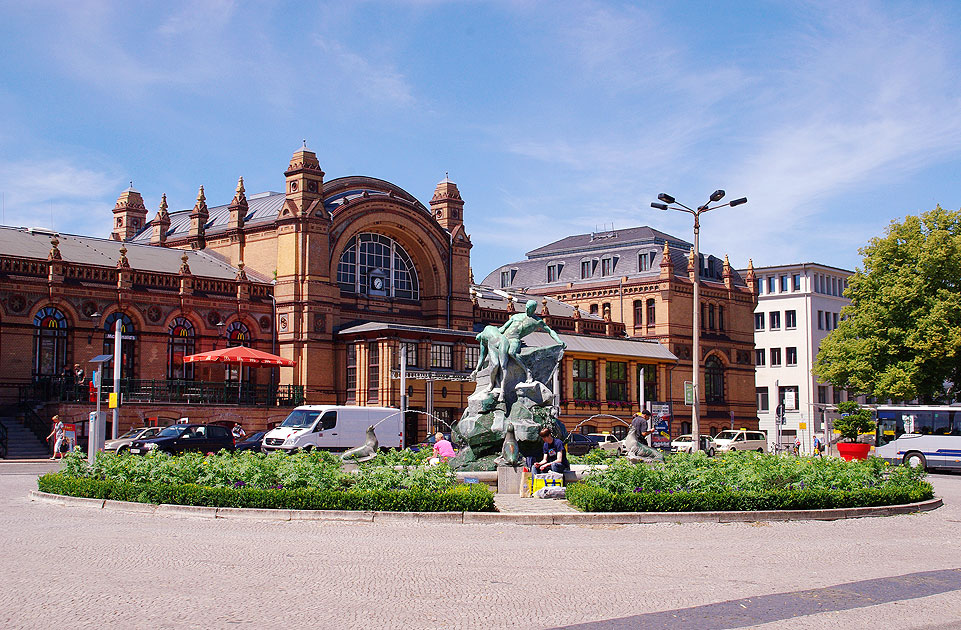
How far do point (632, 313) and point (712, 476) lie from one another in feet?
166

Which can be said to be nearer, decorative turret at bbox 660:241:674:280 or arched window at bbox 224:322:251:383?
arched window at bbox 224:322:251:383

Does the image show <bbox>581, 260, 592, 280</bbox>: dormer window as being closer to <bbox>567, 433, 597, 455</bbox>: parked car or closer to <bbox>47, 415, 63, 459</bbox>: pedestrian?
<bbox>567, 433, 597, 455</bbox>: parked car

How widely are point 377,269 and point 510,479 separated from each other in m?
33.4

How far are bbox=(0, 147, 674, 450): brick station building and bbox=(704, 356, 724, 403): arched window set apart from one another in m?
13.5

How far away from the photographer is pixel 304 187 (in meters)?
49.3

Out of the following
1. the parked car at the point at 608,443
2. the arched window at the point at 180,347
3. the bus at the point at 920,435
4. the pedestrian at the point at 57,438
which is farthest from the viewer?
the arched window at the point at 180,347

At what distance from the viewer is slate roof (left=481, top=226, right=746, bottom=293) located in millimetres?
70562

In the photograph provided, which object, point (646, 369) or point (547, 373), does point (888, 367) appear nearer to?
point (646, 369)

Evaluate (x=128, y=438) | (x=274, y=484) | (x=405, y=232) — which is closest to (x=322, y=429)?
(x=128, y=438)

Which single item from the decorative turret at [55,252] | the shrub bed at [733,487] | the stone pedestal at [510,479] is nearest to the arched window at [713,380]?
the decorative turret at [55,252]

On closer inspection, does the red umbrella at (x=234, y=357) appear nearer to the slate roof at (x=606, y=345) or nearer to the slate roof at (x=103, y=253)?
the slate roof at (x=103, y=253)

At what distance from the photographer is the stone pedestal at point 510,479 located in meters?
21.3

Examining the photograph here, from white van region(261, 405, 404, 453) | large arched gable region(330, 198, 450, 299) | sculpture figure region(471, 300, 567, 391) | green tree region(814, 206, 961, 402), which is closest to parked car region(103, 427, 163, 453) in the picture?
white van region(261, 405, 404, 453)

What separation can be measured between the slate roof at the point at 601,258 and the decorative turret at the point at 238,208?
2772 centimetres
